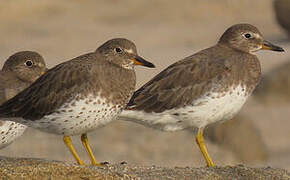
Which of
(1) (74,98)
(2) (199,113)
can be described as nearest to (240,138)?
(2) (199,113)

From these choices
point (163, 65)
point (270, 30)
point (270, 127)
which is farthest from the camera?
point (270, 30)

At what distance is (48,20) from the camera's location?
38.4 m

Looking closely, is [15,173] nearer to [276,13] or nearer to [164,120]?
[164,120]

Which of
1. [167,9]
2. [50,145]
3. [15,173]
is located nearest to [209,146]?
[50,145]

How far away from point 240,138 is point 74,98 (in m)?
8.27

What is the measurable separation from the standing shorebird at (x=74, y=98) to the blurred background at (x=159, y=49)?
4.95m

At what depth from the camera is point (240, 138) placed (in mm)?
16781

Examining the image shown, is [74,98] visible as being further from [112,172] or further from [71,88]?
[112,172]

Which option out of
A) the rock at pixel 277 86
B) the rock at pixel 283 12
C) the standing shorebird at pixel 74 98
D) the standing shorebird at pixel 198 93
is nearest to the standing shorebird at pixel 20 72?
the standing shorebird at pixel 74 98

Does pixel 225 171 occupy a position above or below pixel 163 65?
above

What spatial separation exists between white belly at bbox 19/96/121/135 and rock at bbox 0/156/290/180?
466 mm

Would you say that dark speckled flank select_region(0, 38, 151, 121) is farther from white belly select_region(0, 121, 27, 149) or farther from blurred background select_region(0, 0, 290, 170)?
blurred background select_region(0, 0, 290, 170)

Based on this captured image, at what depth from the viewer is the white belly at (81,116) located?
9.01 m

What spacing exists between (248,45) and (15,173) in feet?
14.2
